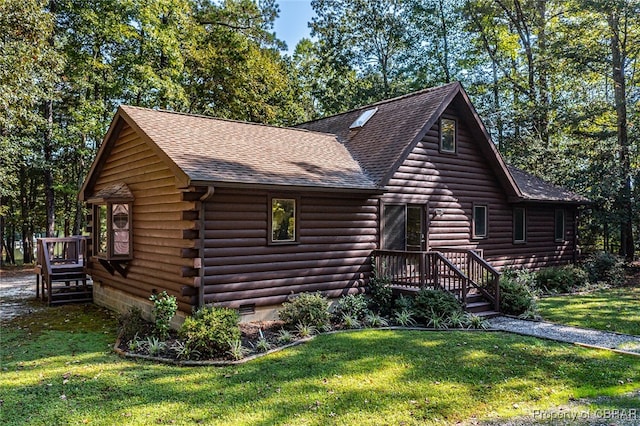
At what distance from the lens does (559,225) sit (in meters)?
16.8

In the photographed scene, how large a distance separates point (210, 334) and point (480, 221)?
10143mm

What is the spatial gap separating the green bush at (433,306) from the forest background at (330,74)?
39.9 ft

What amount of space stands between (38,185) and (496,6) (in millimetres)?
31332

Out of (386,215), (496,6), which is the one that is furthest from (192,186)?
(496,6)

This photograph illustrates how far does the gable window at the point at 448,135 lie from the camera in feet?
41.9

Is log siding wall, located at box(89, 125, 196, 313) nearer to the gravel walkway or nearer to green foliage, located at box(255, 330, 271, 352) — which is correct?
green foliage, located at box(255, 330, 271, 352)

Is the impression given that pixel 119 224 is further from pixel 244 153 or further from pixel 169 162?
pixel 244 153

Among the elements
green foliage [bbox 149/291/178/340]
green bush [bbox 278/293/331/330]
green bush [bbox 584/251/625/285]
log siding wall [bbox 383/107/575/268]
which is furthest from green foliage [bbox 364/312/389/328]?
green bush [bbox 584/251/625/285]

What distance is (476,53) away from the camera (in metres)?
27.6

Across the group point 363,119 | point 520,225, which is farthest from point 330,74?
point 520,225

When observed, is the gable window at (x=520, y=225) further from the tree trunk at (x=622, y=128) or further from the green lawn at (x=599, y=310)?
the tree trunk at (x=622, y=128)

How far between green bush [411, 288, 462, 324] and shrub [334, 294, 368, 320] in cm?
114

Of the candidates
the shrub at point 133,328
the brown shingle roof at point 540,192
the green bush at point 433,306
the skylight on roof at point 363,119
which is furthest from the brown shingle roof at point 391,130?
the shrub at point 133,328

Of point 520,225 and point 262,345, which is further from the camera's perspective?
point 520,225
